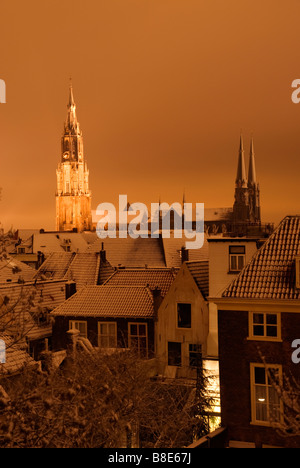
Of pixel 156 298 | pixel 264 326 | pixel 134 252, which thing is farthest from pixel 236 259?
pixel 134 252

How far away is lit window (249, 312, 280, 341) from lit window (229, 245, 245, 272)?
6145mm

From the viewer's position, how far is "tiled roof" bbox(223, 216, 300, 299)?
67.2 feet

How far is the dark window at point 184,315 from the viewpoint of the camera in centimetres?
2897

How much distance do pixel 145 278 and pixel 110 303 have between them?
446cm

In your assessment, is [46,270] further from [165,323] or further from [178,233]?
[178,233]

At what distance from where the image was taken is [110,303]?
101ft

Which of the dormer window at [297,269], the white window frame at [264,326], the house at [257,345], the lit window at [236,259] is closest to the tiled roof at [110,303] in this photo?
the lit window at [236,259]

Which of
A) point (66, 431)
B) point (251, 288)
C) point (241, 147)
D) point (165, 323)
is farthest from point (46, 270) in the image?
point (241, 147)

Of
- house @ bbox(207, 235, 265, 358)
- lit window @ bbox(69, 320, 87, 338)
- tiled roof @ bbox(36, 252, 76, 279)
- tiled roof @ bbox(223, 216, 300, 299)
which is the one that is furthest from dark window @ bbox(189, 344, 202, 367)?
tiled roof @ bbox(36, 252, 76, 279)

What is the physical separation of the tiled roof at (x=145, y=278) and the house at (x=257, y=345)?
1237 centimetres

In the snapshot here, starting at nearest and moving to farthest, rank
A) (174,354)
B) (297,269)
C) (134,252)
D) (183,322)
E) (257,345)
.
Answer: (297,269) → (257,345) → (174,354) → (183,322) → (134,252)

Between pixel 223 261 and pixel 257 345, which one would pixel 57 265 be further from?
pixel 257 345

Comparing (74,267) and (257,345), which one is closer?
(257,345)

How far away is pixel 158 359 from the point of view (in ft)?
94.2
